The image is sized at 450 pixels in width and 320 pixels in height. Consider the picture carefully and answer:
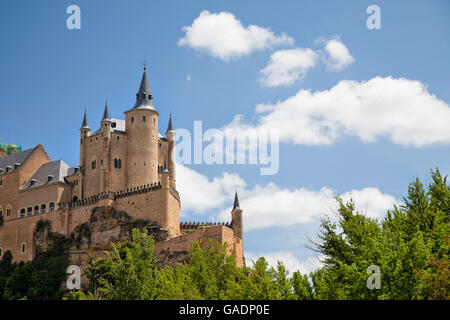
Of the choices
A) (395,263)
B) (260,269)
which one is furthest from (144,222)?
(395,263)

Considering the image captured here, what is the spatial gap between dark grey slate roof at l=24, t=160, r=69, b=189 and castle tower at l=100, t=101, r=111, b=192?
8.06 metres

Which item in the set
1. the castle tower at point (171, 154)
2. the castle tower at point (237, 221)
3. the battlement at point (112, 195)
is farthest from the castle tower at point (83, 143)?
the castle tower at point (237, 221)

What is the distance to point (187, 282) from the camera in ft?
155

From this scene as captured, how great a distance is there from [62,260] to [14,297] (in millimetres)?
9920

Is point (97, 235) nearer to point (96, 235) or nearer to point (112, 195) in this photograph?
point (96, 235)

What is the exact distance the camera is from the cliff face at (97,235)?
275 ft

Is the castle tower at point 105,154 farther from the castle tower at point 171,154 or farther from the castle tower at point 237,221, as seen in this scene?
the castle tower at point 237,221

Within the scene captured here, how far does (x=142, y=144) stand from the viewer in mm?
90375

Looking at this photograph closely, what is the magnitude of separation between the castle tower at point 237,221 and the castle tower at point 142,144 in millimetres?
12928

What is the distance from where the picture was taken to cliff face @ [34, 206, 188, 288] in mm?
83875

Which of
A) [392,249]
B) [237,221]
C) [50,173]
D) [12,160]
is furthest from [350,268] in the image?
[12,160]

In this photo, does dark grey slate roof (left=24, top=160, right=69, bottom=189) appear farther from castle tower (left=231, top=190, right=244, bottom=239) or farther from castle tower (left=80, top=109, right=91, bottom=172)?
castle tower (left=231, top=190, right=244, bottom=239)
